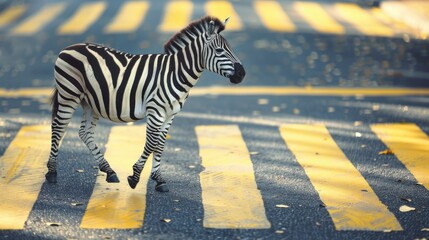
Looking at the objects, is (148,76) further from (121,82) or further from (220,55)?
(220,55)

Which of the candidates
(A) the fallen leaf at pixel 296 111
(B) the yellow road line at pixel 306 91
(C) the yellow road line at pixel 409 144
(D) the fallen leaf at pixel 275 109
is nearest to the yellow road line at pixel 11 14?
(B) the yellow road line at pixel 306 91

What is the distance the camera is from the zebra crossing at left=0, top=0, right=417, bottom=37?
2044cm

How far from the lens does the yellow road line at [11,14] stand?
22.0 metres

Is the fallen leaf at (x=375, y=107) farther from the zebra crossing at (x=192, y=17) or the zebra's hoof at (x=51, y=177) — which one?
the zebra crossing at (x=192, y=17)

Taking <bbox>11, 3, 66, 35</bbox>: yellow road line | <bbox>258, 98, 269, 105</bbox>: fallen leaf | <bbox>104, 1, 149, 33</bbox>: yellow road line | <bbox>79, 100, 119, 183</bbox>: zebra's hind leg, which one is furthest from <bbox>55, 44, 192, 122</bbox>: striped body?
<bbox>11, 3, 66, 35</bbox>: yellow road line

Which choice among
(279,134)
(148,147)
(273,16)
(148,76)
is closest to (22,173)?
(148,147)

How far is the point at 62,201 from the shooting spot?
29.0 feet

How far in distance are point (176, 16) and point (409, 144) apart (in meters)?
11.2

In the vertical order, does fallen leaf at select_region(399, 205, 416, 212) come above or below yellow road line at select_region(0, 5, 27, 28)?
above

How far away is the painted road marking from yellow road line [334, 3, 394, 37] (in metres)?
5.64

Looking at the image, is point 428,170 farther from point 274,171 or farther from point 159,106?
point 159,106

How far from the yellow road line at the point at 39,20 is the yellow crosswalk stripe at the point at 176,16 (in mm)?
2461

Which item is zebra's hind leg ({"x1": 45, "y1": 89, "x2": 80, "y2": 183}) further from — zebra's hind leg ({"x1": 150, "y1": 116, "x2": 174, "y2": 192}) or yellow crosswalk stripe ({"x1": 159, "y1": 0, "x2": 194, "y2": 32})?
yellow crosswalk stripe ({"x1": 159, "y1": 0, "x2": 194, "y2": 32})

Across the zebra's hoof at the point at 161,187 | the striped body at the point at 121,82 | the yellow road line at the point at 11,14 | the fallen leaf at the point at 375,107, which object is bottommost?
the yellow road line at the point at 11,14
